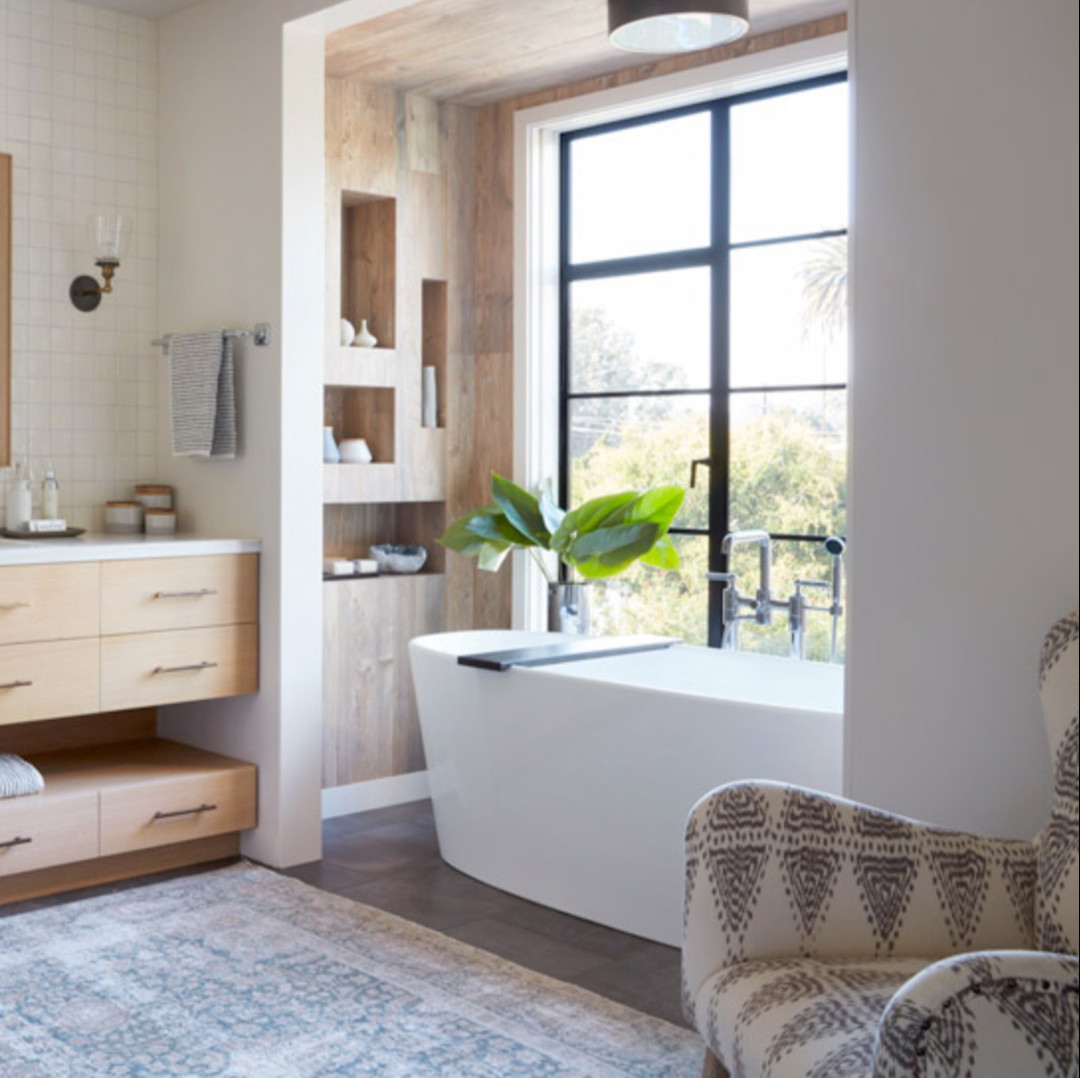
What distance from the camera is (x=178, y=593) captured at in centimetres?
381

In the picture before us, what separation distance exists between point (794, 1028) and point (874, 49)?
159cm

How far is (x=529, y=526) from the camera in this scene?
4.61m

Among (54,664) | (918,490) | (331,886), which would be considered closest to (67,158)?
(54,664)

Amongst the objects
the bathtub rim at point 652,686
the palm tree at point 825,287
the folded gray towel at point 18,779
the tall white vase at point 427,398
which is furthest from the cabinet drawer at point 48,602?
the palm tree at point 825,287

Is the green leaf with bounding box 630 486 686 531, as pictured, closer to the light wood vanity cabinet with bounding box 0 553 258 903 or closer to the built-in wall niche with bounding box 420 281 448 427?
the built-in wall niche with bounding box 420 281 448 427

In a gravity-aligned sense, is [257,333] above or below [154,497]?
above

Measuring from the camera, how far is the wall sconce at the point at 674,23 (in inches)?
110

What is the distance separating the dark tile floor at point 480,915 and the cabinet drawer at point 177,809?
0.25 metres

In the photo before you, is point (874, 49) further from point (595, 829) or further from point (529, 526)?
point (529, 526)

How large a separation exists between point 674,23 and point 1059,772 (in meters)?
1.75

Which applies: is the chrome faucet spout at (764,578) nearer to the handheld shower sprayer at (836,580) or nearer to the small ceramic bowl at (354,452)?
the handheld shower sprayer at (836,580)

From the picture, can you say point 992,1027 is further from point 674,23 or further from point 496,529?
point 496,529

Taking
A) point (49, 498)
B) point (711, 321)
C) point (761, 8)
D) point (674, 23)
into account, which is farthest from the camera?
point (711, 321)

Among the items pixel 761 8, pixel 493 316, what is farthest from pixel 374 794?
pixel 761 8
